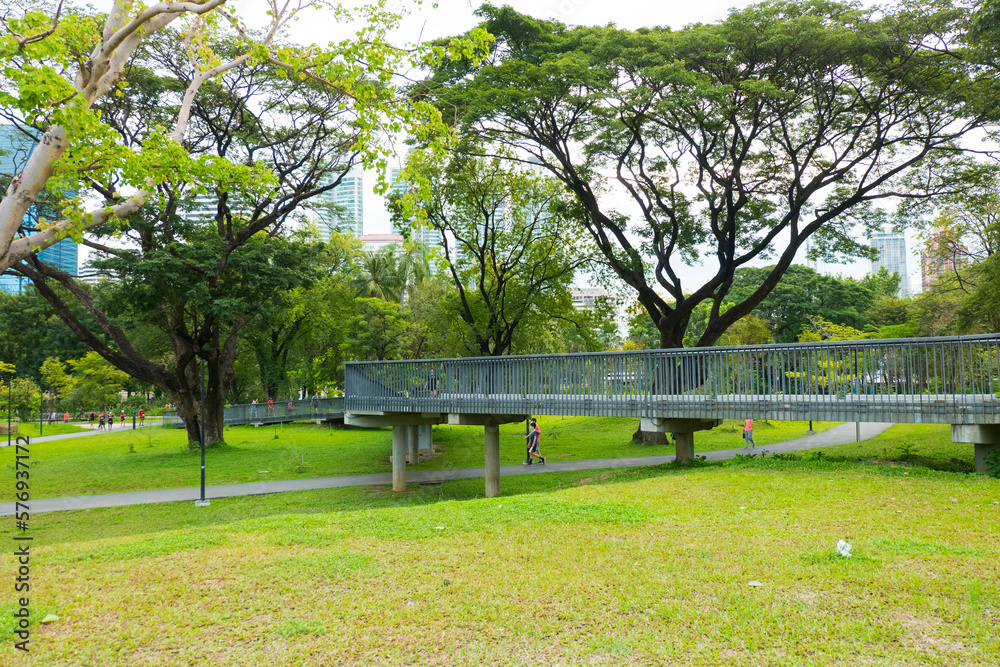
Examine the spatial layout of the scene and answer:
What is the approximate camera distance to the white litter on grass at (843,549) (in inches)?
241

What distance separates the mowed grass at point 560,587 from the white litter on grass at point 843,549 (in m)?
0.08

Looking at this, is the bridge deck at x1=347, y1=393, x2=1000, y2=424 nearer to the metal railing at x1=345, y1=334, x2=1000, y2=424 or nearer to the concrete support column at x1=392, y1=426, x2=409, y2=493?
the metal railing at x1=345, y1=334, x2=1000, y2=424

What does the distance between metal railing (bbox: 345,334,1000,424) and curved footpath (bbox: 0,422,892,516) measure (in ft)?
14.7

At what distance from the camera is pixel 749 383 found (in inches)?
504

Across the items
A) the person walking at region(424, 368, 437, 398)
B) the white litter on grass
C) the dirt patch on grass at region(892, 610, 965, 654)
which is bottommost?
the dirt patch on grass at region(892, 610, 965, 654)

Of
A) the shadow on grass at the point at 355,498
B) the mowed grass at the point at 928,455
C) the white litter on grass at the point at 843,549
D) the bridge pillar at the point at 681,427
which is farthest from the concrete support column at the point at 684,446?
the white litter on grass at the point at 843,549

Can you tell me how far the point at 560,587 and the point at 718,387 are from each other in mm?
8610

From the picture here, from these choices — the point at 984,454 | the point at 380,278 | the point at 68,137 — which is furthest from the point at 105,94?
the point at 380,278

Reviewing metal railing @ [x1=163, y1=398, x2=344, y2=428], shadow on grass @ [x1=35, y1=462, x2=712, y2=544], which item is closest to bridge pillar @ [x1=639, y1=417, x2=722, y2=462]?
shadow on grass @ [x1=35, y1=462, x2=712, y2=544]

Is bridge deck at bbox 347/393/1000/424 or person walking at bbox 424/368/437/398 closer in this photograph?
bridge deck at bbox 347/393/1000/424

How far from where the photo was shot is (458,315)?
32250mm

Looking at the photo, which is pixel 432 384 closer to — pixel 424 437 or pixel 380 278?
pixel 424 437

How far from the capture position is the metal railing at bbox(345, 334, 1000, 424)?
10.6 m

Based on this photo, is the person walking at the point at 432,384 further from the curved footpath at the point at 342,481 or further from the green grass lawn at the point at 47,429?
the green grass lawn at the point at 47,429
